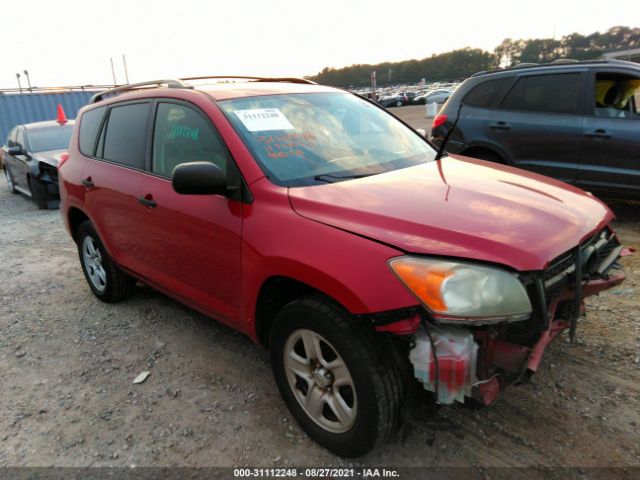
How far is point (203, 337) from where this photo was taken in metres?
3.60

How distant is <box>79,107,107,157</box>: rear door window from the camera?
160 inches

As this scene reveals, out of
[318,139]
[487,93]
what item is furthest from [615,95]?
[318,139]

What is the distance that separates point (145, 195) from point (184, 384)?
1.25 m

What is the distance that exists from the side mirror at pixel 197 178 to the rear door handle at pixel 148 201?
75cm

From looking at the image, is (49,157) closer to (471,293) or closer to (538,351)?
(471,293)

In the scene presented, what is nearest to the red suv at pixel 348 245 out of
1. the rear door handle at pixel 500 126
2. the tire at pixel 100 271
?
the tire at pixel 100 271

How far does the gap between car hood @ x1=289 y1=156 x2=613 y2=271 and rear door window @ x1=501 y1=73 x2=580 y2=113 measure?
3.19 metres

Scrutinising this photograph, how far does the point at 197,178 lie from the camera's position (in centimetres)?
243

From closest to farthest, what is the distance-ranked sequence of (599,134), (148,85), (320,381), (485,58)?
(320,381) < (148,85) < (599,134) < (485,58)

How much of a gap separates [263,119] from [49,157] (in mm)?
7325

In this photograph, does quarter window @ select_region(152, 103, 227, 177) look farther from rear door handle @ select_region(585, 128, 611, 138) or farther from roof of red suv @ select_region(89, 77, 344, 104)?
rear door handle @ select_region(585, 128, 611, 138)

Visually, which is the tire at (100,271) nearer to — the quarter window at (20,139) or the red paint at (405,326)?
the red paint at (405,326)

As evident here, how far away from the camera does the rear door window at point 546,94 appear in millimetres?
5441

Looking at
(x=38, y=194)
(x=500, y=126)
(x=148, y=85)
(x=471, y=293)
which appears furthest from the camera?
(x=38, y=194)
